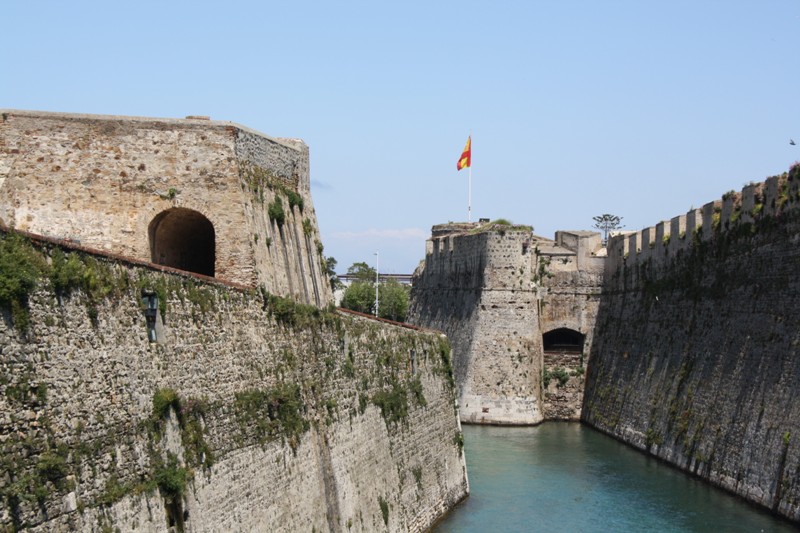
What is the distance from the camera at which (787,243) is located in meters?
27.1

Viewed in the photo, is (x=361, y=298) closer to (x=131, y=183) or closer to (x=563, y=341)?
(x=563, y=341)

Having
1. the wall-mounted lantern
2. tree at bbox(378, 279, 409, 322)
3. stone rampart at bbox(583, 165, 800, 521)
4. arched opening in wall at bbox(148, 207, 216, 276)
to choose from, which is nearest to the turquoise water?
stone rampart at bbox(583, 165, 800, 521)

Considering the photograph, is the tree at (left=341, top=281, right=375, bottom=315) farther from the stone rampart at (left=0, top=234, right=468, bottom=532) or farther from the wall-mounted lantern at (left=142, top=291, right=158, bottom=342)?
the wall-mounted lantern at (left=142, top=291, right=158, bottom=342)

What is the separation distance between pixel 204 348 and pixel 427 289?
38792mm

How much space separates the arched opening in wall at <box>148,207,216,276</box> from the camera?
61.6 ft

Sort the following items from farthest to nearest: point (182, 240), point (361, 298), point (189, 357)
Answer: point (361, 298)
point (182, 240)
point (189, 357)

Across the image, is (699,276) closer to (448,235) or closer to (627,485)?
(627,485)

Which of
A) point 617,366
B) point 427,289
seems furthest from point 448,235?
point 617,366

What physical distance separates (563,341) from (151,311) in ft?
119

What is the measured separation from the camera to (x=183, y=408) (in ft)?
43.1

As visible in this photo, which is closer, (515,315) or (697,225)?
(697,225)

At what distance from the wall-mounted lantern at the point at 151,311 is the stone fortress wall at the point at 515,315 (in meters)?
31.0

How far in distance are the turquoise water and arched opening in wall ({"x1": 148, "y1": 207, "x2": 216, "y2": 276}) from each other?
8.19 m

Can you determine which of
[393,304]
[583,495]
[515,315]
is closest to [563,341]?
[515,315]
